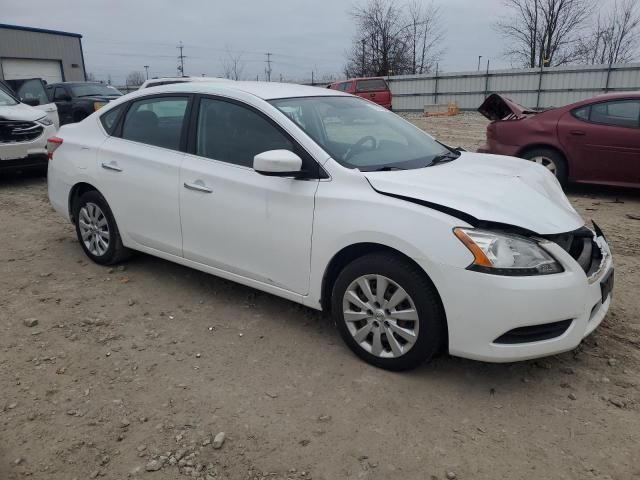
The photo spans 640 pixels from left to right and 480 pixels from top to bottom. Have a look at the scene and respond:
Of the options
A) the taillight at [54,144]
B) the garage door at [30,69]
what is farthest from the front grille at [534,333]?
the garage door at [30,69]

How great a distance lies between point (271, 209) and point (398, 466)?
5.71ft

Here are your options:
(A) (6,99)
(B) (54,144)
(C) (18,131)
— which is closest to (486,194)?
(B) (54,144)

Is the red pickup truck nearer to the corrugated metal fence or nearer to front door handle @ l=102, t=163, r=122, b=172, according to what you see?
the corrugated metal fence

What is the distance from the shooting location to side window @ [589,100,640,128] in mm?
6973

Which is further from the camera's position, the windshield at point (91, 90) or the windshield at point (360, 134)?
the windshield at point (91, 90)

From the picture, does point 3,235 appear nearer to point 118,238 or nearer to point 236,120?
point 118,238

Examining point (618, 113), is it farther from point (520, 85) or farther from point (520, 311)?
point (520, 85)

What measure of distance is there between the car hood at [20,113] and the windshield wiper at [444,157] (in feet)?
23.7

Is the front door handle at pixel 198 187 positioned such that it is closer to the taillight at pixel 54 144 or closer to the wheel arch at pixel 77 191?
the wheel arch at pixel 77 191

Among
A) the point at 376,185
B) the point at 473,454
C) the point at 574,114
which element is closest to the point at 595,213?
the point at 574,114

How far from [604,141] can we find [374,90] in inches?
571

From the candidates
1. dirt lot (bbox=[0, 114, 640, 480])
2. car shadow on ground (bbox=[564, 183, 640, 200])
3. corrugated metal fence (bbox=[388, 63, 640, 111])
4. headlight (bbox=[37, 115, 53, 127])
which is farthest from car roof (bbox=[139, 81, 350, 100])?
corrugated metal fence (bbox=[388, 63, 640, 111])

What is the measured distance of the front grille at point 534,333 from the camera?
9.11ft

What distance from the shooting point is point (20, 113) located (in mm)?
8539
